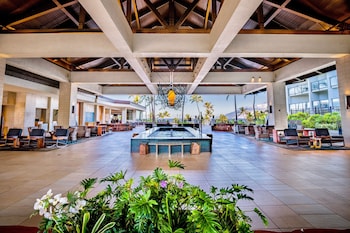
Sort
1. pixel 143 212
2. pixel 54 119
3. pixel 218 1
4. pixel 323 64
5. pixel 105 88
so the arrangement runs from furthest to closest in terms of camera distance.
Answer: pixel 54 119 < pixel 105 88 < pixel 323 64 < pixel 218 1 < pixel 143 212

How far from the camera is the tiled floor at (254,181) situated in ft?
7.35

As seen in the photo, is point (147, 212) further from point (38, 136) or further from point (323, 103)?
point (323, 103)

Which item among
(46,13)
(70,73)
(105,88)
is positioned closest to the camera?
(46,13)

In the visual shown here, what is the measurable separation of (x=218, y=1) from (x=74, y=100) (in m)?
9.63

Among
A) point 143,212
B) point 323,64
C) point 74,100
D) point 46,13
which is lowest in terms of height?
point 143,212

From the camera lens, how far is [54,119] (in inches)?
603

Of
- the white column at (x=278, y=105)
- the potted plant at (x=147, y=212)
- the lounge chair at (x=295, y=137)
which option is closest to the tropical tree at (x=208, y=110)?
the white column at (x=278, y=105)

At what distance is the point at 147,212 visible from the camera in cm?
95

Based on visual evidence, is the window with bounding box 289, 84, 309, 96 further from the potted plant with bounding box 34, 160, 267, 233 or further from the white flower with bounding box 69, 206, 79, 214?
the white flower with bounding box 69, 206, 79, 214

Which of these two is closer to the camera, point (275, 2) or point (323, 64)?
point (275, 2)

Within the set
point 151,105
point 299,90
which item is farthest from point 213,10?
point 299,90

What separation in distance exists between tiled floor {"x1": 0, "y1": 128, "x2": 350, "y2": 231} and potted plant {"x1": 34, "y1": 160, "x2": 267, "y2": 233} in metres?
1.35

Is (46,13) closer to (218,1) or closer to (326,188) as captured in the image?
A: (218,1)

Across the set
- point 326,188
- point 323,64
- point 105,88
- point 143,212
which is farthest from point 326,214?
point 105,88
